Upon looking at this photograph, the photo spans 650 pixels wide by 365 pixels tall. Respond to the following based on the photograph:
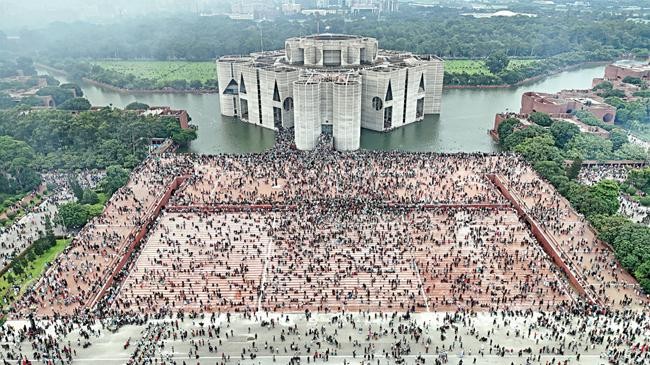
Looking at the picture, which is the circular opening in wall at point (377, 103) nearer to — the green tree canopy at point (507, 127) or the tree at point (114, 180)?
the green tree canopy at point (507, 127)

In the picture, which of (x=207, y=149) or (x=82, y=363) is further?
(x=207, y=149)

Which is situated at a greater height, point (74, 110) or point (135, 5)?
point (135, 5)

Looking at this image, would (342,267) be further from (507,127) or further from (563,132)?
(563,132)

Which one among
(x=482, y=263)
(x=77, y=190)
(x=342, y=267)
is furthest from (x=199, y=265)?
(x=482, y=263)

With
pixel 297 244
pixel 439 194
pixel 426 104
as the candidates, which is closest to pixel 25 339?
pixel 297 244

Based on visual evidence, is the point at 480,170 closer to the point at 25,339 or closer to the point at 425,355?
the point at 425,355

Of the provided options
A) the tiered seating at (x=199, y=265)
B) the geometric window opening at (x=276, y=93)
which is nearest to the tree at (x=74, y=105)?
the geometric window opening at (x=276, y=93)

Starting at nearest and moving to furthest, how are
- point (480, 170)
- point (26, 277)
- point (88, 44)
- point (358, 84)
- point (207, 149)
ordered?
point (26, 277) < point (480, 170) < point (358, 84) < point (207, 149) < point (88, 44)
